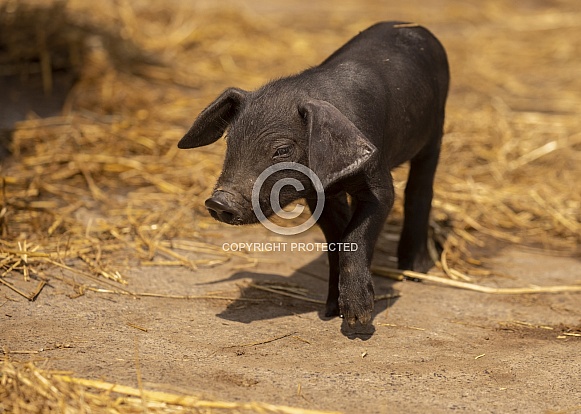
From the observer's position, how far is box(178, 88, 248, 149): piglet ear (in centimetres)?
424

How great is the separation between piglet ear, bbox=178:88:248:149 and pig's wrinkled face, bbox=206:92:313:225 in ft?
0.55

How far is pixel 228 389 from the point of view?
3584 millimetres

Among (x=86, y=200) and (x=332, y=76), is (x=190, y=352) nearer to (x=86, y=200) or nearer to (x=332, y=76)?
(x=332, y=76)

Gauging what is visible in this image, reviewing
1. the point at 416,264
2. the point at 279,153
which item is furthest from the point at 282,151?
the point at 416,264

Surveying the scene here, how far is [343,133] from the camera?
3906 millimetres

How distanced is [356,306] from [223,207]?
825 millimetres

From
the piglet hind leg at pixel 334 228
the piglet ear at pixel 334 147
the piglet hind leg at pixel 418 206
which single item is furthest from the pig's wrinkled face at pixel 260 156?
the piglet hind leg at pixel 418 206

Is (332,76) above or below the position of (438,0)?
above

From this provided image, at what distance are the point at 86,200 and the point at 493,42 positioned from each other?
6.76 m

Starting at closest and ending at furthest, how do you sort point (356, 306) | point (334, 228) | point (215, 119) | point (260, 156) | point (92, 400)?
1. point (92, 400)
2. point (260, 156)
3. point (356, 306)
4. point (215, 119)
5. point (334, 228)

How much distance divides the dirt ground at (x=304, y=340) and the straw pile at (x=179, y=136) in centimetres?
37

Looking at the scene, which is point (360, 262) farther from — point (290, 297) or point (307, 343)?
point (290, 297)

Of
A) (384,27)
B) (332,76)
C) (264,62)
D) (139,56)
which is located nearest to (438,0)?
(264,62)

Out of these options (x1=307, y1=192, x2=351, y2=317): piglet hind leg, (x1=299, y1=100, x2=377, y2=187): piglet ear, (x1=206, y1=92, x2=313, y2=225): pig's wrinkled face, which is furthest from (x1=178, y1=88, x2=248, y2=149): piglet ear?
(x1=307, y1=192, x2=351, y2=317): piglet hind leg
